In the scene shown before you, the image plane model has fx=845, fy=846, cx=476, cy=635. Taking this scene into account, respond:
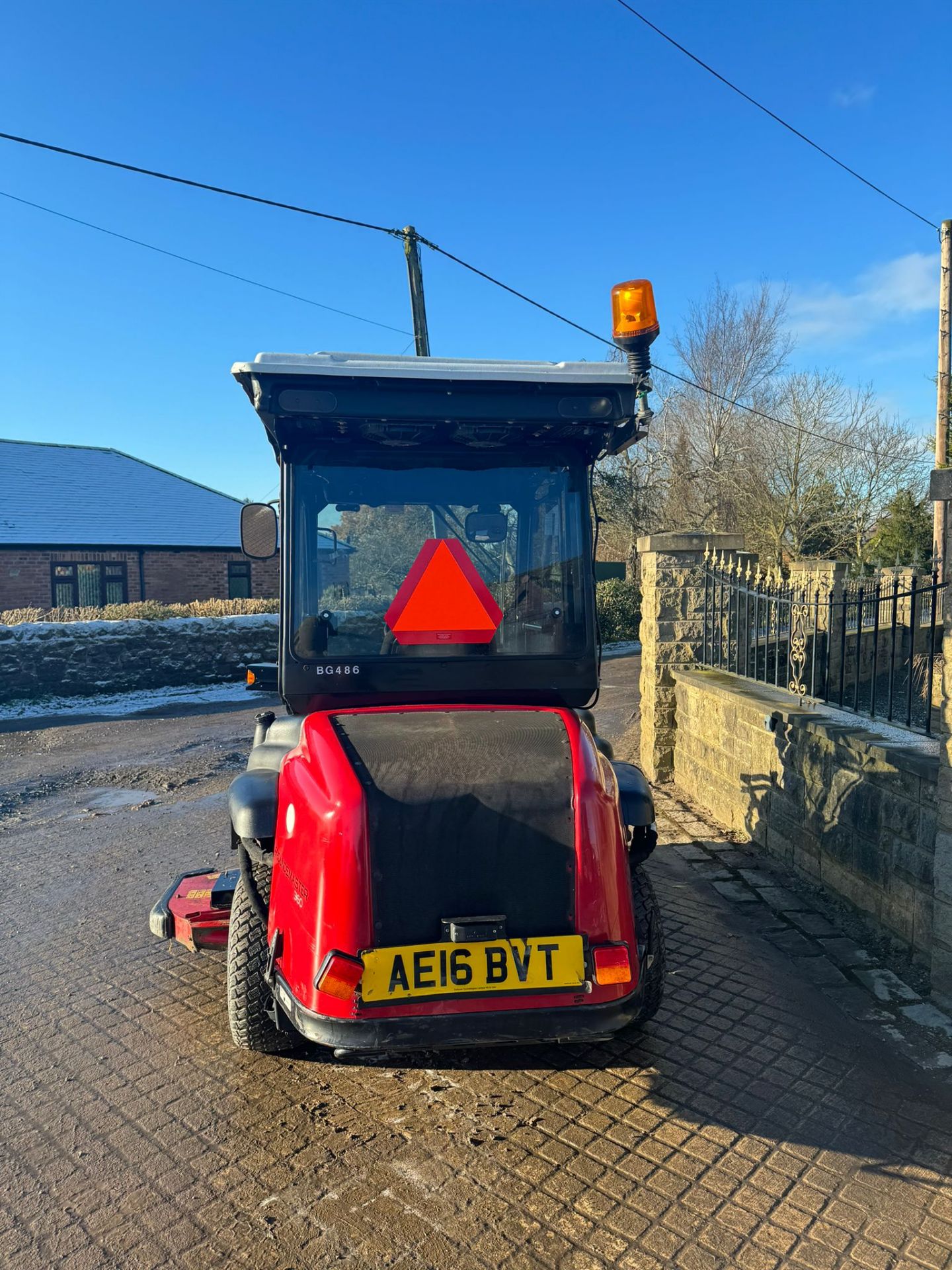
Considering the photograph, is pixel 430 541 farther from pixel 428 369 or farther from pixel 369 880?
pixel 369 880

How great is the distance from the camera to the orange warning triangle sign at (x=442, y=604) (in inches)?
144

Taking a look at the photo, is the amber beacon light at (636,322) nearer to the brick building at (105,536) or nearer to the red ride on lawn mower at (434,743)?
the red ride on lawn mower at (434,743)

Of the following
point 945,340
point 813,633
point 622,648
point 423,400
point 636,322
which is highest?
point 945,340

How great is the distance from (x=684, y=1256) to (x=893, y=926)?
2.44 meters

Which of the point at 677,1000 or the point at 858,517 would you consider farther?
the point at 858,517

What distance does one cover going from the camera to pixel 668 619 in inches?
306

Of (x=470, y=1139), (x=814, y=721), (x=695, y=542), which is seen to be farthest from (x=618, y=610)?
(x=470, y=1139)

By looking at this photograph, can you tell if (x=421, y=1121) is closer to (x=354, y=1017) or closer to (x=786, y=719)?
(x=354, y=1017)

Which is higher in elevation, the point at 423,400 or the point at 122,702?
the point at 423,400

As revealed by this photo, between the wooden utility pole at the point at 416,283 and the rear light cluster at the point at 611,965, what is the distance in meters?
13.8

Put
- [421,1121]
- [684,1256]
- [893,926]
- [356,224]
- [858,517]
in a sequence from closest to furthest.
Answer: [684,1256] → [421,1121] → [893,926] → [356,224] → [858,517]

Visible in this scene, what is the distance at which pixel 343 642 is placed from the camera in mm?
3639

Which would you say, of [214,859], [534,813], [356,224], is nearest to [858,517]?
[356,224]

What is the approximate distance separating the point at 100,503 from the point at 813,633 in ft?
81.8
